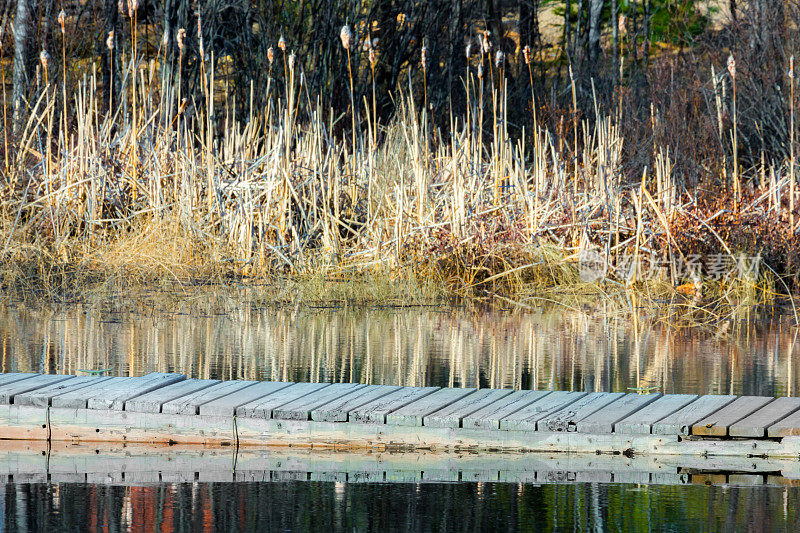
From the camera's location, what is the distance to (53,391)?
16.7 feet

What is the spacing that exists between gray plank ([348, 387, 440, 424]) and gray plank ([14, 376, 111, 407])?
119 cm

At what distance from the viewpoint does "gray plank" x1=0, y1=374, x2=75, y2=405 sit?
5.03m

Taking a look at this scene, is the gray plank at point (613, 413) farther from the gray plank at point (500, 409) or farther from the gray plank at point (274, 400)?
the gray plank at point (274, 400)

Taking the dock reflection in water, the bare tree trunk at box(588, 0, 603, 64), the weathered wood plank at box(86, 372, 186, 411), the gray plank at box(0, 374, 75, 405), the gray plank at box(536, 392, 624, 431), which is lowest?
the dock reflection in water

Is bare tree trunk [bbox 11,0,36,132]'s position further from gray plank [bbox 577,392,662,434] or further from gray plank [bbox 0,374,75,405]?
gray plank [bbox 577,392,662,434]

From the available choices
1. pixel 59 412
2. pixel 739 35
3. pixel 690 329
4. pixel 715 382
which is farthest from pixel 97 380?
pixel 739 35

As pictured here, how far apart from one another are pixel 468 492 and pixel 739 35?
1111cm

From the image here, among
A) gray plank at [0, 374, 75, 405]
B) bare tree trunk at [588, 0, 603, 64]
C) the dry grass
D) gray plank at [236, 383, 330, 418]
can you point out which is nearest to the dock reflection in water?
gray plank at [236, 383, 330, 418]

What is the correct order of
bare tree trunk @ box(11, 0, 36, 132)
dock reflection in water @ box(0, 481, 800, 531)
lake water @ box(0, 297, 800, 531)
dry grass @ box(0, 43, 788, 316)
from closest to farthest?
1. dock reflection in water @ box(0, 481, 800, 531)
2. lake water @ box(0, 297, 800, 531)
3. dry grass @ box(0, 43, 788, 316)
4. bare tree trunk @ box(11, 0, 36, 132)

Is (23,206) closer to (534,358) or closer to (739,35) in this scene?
(534,358)

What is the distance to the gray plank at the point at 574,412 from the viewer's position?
4633 mm

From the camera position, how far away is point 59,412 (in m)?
4.96

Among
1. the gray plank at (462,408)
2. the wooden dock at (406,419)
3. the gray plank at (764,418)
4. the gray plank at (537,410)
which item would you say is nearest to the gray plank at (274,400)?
the wooden dock at (406,419)

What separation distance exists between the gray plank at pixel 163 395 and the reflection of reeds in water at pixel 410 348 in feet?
2.01
